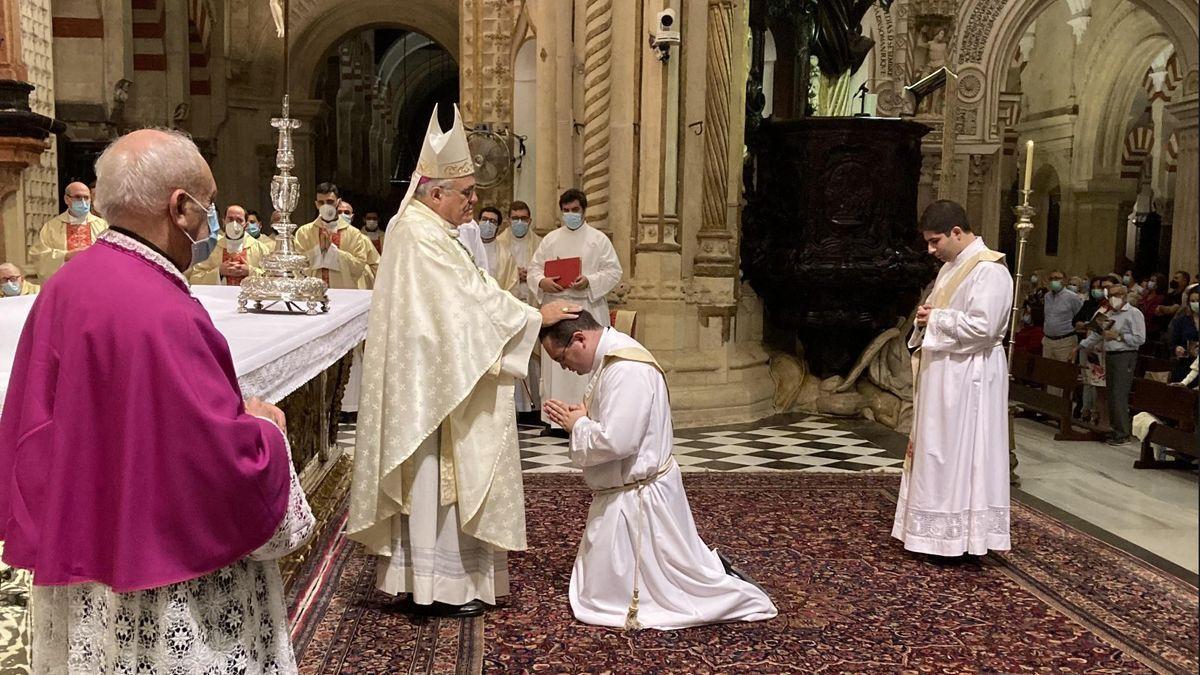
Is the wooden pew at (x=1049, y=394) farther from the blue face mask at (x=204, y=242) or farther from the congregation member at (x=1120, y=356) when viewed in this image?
the blue face mask at (x=204, y=242)

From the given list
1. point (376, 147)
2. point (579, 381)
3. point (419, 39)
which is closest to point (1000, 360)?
point (579, 381)

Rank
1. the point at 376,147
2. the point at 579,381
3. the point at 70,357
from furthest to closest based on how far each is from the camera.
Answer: the point at 376,147, the point at 579,381, the point at 70,357

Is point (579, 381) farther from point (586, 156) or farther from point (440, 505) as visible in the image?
point (440, 505)

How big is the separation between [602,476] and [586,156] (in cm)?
522

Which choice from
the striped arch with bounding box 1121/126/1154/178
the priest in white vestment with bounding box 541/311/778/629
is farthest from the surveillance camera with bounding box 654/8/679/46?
the striped arch with bounding box 1121/126/1154/178

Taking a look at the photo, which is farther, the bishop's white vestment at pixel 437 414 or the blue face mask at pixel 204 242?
the bishop's white vestment at pixel 437 414

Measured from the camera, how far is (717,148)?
8.54 metres

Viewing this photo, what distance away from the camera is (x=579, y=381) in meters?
7.98

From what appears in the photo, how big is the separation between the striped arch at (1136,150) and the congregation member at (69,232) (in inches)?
732

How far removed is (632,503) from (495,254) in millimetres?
5187

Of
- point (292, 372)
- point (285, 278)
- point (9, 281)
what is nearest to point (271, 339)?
point (292, 372)

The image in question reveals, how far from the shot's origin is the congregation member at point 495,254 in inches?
336

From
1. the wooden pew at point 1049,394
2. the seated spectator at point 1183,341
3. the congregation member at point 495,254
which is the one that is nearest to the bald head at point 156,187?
the congregation member at point 495,254

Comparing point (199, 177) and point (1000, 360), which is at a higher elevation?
point (199, 177)
